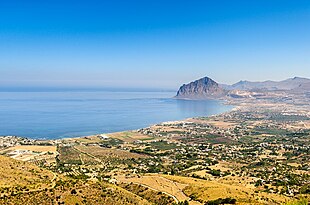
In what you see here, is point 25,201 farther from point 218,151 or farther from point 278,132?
point 278,132

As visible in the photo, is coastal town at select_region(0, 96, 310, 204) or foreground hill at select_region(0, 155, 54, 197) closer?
foreground hill at select_region(0, 155, 54, 197)

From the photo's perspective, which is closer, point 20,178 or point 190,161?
point 20,178

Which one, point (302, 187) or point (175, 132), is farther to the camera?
point (175, 132)

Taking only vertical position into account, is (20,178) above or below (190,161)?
above

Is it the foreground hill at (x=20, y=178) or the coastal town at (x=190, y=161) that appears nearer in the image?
the foreground hill at (x=20, y=178)

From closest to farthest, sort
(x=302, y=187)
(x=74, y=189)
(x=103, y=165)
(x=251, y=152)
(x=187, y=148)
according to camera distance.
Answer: (x=74, y=189) < (x=302, y=187) < (x=103, y=165) < (x=251, y=152) < (x=187, y=148)

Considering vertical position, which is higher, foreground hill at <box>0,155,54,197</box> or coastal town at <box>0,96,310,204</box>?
foreground hill at <box>0,155,54,197</box>

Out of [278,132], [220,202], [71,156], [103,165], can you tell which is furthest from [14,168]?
[278,132]

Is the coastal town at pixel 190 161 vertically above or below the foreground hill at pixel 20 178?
below

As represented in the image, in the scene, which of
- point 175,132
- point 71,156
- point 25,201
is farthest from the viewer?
point 175,132

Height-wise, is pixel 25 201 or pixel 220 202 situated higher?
pixel 25 201
